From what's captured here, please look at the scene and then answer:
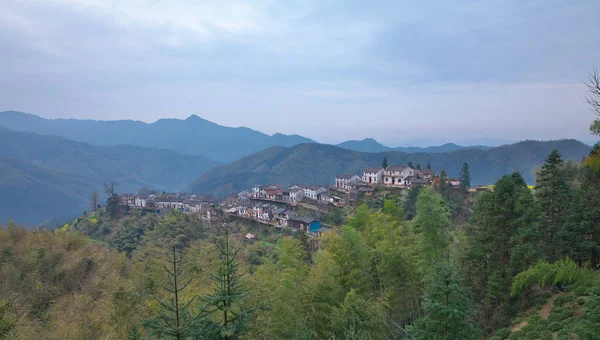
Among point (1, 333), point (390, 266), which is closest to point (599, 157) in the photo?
point (390, 266)

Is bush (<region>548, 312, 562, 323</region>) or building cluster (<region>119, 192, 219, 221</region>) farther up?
bush (<region>548, 312, 562, 323</region>)

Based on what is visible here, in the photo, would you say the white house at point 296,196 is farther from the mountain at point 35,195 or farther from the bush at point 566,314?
the mountain at point 35,195

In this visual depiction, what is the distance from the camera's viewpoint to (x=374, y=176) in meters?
42.7

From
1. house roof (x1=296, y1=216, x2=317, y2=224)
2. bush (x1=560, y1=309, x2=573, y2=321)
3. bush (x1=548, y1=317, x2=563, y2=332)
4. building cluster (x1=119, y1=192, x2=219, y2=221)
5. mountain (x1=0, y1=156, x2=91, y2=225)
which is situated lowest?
mountain (x1=0, y1=156, x2=91, y2=225)

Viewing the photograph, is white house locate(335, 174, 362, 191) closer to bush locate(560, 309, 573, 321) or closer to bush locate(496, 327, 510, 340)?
bush locate(496, 327, 510, 340)

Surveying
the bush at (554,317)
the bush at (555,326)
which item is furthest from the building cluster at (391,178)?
the bush at (555,326)

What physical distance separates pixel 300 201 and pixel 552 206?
114 feet

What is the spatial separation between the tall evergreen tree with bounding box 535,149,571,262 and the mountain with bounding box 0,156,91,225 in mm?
113980

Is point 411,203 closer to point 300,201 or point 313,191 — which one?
point 313,191

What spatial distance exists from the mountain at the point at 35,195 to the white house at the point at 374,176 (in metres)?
93.7

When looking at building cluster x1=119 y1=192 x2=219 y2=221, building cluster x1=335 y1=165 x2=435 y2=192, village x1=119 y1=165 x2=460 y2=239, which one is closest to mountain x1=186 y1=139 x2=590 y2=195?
building cluster x1=119 y1=192 x2=219 y2=221

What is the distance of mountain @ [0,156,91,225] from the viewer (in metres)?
102

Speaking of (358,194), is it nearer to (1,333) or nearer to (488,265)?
(488,265)

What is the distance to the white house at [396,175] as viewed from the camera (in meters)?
39.2
